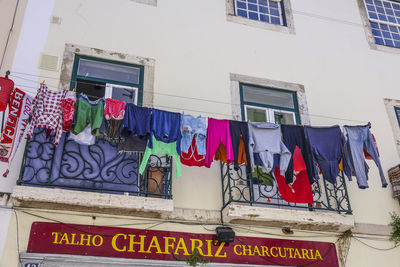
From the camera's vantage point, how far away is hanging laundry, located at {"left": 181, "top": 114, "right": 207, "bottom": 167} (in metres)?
5.45

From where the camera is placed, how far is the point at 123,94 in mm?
6246

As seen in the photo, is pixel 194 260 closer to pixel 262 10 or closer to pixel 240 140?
pixel 240 140

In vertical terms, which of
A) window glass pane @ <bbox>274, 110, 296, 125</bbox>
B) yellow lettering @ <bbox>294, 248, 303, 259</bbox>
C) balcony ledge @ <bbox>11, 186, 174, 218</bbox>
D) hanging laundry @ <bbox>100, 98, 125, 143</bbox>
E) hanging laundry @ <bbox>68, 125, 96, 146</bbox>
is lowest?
yellow lettering @ <bbox>294, 248, 303, 259</bbox>

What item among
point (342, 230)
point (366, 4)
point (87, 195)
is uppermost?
point (366, 4)

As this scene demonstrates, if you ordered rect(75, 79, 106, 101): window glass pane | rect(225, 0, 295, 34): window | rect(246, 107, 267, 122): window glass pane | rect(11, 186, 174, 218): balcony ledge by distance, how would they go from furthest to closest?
rect(225, 0, 295, 34): window → rect(246, 107, 267, 122): window glass pane → rect(75, 79, 106, 101): window glass pane → rect(11, 186, 174, 218): balcony ledge

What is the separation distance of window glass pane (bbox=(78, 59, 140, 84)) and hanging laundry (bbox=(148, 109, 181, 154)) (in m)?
1.17

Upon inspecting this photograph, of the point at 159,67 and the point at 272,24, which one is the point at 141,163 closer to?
the point at 159,67

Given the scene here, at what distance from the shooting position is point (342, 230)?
5941mm

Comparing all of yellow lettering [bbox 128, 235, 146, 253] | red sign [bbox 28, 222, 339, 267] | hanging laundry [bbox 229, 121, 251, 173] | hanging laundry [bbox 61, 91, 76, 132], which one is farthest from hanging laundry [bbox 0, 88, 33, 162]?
hanging laundry [bbox 229, 121, 251, 173]

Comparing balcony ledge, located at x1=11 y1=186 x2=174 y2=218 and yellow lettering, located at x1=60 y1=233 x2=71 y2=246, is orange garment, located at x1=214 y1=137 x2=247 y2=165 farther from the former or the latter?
yellow lettering, located at x1=60 y1=233 x2=71 y2=246

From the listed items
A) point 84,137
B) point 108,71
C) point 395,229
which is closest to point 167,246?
point 84,137

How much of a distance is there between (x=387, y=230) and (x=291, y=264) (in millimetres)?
1665

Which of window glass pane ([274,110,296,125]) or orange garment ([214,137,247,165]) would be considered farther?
window glass pane ([274,110,296,125])

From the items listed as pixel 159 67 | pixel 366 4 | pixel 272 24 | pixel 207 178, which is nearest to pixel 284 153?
pixel 207 178
